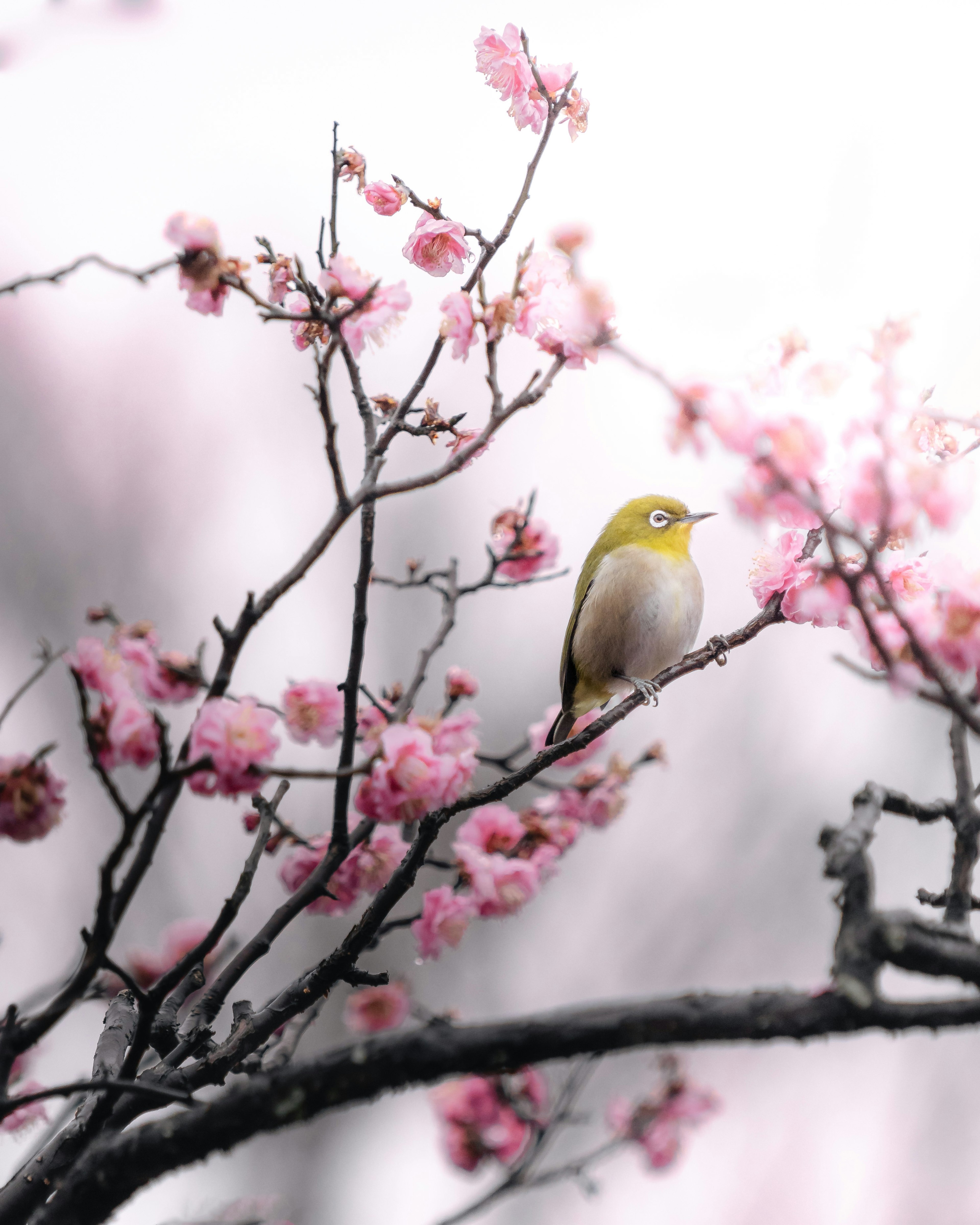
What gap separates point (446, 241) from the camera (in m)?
1.79

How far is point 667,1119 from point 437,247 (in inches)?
119

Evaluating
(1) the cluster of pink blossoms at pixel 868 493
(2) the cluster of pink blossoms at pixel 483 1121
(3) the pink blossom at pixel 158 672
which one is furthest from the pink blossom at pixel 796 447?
(2) the cluster of pink blossoms at pixel 483 1121

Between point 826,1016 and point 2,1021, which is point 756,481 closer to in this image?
point 826,1016

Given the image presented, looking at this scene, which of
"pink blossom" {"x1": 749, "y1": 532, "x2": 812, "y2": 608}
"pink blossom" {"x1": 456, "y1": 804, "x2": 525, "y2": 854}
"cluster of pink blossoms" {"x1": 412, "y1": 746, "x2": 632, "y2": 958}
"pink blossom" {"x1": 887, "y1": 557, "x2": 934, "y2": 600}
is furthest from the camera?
"pink blossom" {"x1": 456, "y1": 804, "x2": 525, "y2": 854}

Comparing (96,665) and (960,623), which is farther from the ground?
(960,623)

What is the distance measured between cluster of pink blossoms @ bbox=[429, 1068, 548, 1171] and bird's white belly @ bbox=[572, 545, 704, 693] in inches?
55.1

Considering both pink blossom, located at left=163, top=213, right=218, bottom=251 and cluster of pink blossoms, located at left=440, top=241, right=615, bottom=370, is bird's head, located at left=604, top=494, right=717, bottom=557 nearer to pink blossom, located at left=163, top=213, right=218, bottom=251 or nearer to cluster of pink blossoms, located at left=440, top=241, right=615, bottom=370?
cluster of pink blossoms, located at left=440, top=241, right=615, bottom=370

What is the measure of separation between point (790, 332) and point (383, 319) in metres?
0.71

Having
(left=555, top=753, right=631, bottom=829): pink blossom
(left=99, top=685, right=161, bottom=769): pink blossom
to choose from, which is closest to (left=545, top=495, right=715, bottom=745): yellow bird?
(left=555, top=753, right=631, bottom=829): pink blossom

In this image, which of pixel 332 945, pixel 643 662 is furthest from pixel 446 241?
pixel 332 945

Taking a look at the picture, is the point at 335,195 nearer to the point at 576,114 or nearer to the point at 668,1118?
the point at 576,114

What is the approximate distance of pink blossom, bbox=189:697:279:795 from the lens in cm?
119

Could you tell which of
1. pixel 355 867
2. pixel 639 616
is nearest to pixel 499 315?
pixel 355 867

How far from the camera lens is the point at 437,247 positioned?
1800mm
